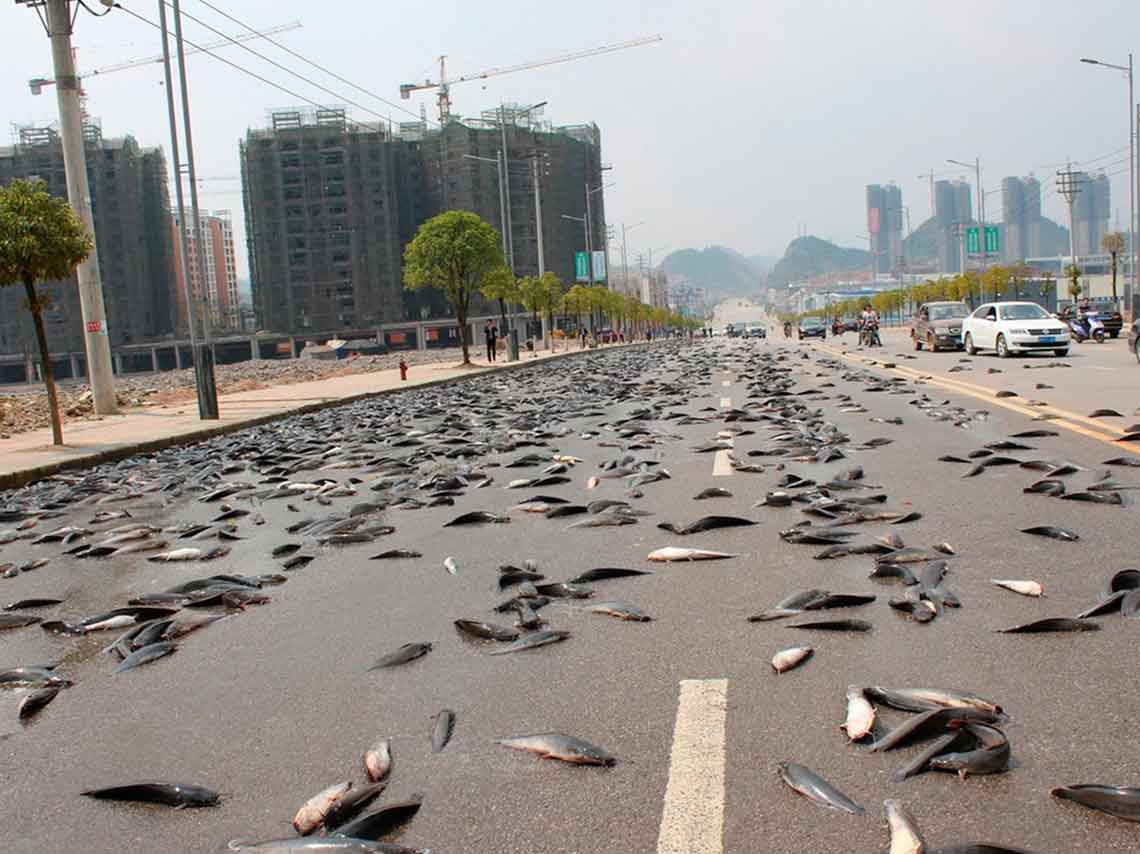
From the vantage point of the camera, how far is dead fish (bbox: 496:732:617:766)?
3.84 metres

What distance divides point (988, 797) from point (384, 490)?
25.6ft

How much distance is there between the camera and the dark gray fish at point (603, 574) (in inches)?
254

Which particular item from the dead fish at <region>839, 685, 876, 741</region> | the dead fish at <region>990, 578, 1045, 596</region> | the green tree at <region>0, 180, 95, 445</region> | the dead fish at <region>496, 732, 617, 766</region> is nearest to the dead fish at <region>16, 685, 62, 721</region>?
the dead fish at <region>496, 732, 617, 766</region>

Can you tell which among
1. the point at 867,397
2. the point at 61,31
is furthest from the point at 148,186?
the point at 867,397

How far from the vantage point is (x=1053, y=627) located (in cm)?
510

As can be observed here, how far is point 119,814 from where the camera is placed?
368cm

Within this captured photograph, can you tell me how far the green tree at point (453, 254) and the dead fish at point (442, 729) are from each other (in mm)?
39560

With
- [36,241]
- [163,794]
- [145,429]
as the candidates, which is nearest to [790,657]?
[163,794]

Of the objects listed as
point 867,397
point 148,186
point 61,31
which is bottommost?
point 867,397

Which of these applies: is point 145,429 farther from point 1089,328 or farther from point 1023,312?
point 1089,328

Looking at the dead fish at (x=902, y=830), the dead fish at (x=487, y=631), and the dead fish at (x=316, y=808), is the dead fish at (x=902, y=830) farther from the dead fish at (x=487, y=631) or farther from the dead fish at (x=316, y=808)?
the dead fish at (x=487, y=631)

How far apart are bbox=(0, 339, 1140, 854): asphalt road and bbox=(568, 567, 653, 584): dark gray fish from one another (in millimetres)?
111

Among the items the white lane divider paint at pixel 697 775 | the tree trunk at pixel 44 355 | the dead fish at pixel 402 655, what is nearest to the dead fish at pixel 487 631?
the dead fish at pixel 402 655

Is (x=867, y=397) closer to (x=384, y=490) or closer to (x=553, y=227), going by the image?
(x=384, y=490)
